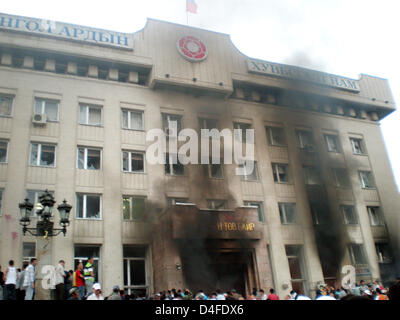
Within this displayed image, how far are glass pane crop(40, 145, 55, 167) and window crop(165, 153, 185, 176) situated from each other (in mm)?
6524

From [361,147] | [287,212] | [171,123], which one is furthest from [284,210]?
[361,147]

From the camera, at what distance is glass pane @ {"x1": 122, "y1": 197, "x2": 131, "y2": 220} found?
20422 mm

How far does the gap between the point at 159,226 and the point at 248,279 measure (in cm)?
584

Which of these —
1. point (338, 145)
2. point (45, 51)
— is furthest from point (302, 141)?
point (45, 51)

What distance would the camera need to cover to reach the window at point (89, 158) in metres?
20.8

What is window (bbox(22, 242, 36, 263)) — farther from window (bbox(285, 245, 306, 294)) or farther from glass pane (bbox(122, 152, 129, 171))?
window (bbox(285, 245, 306, 294))

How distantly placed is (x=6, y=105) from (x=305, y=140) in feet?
66.2

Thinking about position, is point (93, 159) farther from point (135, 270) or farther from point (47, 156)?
point (135, 270)

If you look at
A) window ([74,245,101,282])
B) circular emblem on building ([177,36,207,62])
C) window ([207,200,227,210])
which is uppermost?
circular emblem on building ([177,36,207,62])

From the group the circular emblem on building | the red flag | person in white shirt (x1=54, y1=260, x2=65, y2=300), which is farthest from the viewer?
the red flag

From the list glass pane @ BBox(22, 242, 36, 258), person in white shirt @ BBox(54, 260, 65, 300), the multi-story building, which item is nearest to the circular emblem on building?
the multi-story building

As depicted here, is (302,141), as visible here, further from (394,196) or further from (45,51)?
(45,51)
